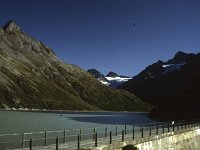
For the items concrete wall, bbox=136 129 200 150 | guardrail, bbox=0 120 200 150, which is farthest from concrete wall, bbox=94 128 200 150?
guardrail, bbox=0 120 200 150

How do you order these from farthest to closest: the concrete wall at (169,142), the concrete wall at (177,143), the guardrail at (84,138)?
the concrete wall at (177,143) → the concrete wall at (169,142) → the guardrail at (84,138)

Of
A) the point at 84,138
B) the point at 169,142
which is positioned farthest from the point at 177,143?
the point at 84,138

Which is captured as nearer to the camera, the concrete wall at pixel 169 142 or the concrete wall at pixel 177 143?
the concrete wall at pixel 169 142

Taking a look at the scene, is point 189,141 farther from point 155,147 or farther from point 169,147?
point 155,147

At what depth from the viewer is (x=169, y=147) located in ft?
171

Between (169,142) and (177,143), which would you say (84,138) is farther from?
(169,142)

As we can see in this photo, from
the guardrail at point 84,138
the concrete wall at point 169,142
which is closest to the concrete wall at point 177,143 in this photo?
the concrete wall at point 169,142

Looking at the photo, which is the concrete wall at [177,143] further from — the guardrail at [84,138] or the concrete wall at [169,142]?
the guardrail at [84,138]

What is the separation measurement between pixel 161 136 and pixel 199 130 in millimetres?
25658

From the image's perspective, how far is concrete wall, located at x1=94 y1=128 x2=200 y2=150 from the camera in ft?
126

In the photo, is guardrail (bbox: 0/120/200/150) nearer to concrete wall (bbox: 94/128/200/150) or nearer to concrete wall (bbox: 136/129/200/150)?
concrete wall (bbox: 94/128/200/150)

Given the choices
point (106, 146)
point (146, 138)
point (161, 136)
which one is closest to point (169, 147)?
point (161, 136)

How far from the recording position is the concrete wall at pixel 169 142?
126 ft

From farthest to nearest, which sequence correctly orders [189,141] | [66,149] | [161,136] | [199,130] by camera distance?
[199,130] → [189,141] → [161,136] → [66,149]
